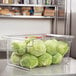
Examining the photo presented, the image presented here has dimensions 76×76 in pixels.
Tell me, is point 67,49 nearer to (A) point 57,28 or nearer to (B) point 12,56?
(B) point 12,56

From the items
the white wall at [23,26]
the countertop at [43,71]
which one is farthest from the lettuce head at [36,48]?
the white wall at [23,26]

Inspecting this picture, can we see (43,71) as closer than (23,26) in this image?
Yes

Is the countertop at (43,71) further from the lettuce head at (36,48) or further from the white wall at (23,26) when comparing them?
the white wall at (23,26)

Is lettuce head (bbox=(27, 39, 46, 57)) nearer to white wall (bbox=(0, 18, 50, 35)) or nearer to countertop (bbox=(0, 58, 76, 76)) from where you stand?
countertop (bbox=(0, 58, 76, 76))

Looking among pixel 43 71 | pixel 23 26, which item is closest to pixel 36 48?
pixel 43 71

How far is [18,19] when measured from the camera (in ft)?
9.70

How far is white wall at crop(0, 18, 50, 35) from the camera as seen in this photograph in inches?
116

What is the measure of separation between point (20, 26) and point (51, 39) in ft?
7.17

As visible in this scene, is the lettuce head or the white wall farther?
the white wall

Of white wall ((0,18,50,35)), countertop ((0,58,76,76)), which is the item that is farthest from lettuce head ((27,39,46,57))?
white wall ((0,18,50,35))

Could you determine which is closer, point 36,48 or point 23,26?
point 36,48

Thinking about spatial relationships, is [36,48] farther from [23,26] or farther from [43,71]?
[23,26]

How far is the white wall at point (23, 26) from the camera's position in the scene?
9.68ft

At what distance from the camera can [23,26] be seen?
297cm
